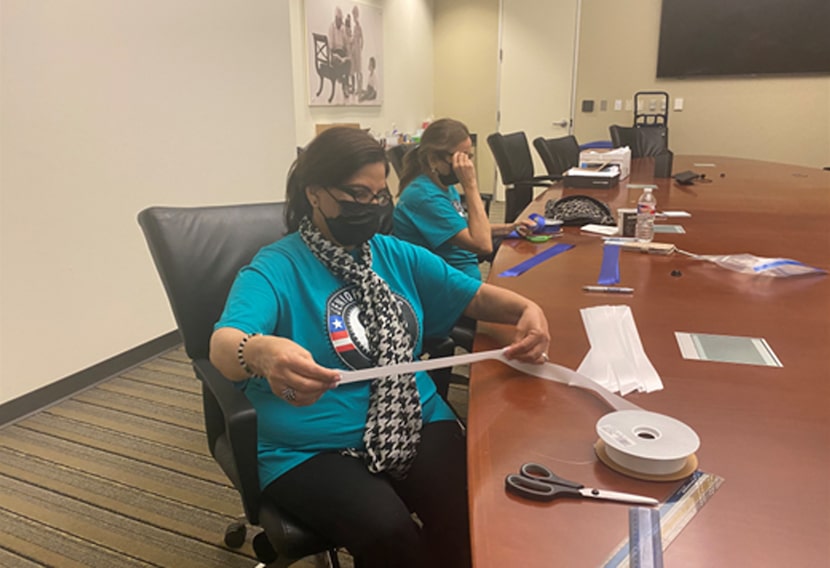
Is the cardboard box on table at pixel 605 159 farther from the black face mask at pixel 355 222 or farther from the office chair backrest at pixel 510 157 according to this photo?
the black face mask at pixel 355 222

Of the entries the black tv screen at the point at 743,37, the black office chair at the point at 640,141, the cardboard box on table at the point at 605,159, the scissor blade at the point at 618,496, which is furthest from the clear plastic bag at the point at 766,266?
the black tv screen at the point at 743,37

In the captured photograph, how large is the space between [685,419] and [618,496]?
269mm

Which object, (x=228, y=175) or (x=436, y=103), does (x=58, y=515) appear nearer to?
(x=228, y=175)

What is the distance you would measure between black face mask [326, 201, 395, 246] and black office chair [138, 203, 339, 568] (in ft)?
1.10

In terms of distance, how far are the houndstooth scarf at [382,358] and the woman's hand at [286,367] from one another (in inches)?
8.6

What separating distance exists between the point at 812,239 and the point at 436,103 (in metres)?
5.98

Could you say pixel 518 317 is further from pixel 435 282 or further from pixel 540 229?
pixel 540 229

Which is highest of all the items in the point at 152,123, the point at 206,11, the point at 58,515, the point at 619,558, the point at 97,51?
the point at 206,11

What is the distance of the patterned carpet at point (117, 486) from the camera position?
1771mm

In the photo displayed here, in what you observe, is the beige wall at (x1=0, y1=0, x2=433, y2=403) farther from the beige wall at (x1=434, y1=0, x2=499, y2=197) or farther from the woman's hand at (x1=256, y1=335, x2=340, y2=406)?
the beige wall at (x1=434, y1=0, x2=499, y2=197)

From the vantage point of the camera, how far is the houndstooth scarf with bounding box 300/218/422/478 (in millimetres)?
1226

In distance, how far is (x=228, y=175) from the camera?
138 inches

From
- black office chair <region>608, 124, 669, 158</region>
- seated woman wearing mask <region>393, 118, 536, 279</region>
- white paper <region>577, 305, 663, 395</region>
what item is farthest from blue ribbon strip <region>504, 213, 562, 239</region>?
black office chair <region>608, 124, 669, 158</region>

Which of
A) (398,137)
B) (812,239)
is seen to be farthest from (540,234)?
(398,137)
